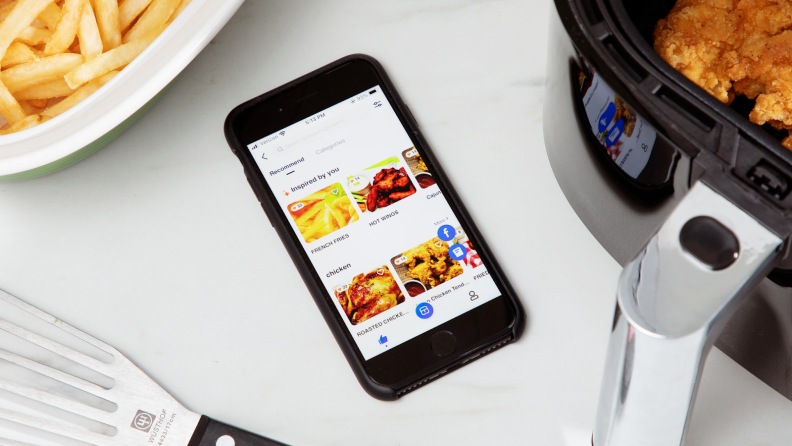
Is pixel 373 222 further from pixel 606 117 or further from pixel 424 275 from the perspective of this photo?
pixel 606 117

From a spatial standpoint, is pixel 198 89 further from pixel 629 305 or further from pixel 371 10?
pixel 629 305

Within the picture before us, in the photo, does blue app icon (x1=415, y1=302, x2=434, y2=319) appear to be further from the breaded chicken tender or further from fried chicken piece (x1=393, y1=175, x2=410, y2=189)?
the breaded chicken tender

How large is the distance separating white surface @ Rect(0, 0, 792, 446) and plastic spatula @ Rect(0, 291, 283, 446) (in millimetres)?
15

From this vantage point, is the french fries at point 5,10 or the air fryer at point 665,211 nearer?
the air fryer at point 665,211

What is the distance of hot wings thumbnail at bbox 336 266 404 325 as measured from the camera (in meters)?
0.49

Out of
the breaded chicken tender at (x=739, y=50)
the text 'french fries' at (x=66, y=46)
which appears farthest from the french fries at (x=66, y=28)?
the breaded chicken tender at (x=739, y=50)

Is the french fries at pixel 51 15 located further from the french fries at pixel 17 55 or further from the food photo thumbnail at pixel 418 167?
the food photo thumbnail at pixel 418 167

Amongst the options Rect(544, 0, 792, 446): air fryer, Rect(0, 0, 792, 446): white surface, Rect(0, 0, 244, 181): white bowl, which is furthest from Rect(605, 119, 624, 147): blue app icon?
Rect(0, 0, 244, 181): white bowl

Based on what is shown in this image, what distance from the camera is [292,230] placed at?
0.51m

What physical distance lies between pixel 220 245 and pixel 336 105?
0.53 ft

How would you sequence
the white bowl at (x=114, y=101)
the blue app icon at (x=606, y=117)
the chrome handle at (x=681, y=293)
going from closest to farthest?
the chrome handle at (x=681, y=293)
the blue app icon at (x=606, y=117)
the white bowl at (x=114, y=101)

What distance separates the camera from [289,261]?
0.52 metres

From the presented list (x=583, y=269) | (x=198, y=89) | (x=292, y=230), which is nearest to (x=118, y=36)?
(x=198, y=89)

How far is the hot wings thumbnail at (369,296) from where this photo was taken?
0.49m
